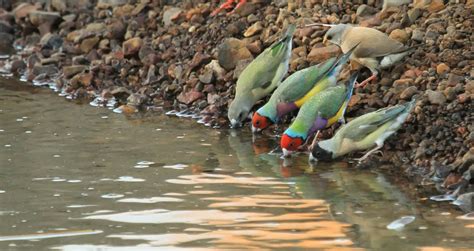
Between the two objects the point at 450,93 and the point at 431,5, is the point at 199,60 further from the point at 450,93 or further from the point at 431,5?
the point at 450,93

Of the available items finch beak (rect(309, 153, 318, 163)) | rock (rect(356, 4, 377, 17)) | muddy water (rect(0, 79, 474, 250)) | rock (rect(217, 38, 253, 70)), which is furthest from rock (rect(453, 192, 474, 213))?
rock (rect(217, 38, 253, 70))

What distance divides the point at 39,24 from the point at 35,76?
1404mm

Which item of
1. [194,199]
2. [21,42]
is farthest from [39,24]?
[194,199]

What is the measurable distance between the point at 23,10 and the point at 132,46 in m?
2.77

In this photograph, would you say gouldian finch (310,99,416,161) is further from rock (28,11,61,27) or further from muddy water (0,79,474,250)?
rock (28,11,61,27)

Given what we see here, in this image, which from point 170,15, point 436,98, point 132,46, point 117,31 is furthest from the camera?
point 117,31

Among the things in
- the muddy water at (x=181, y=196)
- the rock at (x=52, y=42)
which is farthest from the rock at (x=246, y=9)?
the rock at (x=52, y=42)

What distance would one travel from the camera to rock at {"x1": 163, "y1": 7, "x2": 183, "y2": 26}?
13.0 m

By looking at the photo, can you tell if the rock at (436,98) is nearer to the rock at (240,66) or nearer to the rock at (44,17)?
the rock at (240,66)

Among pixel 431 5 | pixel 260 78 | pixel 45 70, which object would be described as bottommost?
pixel 45 70

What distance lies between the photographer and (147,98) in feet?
39.3

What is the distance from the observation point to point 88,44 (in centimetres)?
1338

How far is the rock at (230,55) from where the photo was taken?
11570mm

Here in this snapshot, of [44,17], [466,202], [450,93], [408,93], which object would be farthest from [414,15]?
[44,17]
